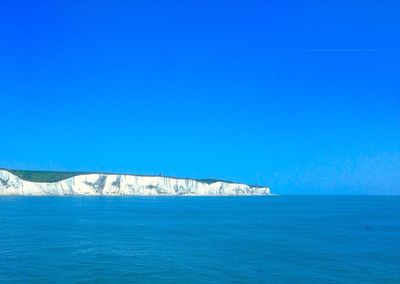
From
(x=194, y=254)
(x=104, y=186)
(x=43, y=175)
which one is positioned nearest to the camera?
(x=194, y=254)

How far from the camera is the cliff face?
119 meters

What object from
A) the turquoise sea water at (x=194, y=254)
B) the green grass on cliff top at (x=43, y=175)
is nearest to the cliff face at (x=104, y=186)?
the green grass on cliff top at (x=43, y=175)

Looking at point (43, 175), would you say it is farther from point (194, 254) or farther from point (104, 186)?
point (194, 254)

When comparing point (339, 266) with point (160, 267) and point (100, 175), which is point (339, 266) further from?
point (100, 175)

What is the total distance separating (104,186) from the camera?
13212cm

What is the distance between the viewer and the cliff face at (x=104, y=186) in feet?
389

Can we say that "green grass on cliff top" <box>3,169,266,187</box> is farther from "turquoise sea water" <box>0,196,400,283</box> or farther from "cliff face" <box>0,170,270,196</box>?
"turquoise sea water" <box>0,196,400,283</box>

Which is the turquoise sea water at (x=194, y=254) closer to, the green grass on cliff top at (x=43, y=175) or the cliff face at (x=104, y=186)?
the cliff face at (x=104, y=186)

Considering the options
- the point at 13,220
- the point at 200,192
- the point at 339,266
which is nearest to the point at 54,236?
the point at 13,220

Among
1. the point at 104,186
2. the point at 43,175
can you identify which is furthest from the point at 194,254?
the point at 43,175

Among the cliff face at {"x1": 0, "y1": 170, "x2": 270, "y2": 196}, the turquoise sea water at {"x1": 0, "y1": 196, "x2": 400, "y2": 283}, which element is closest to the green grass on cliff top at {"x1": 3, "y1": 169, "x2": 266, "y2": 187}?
the cliff face at {"x1": 0, "y1": 170, "x2": 270, "y2": 196}

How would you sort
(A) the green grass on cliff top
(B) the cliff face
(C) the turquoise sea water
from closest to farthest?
1. (C) the turquoise sea water
2. (B) the cliff face
3. (A) the green grass on cliff top

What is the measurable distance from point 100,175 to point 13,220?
77.4m

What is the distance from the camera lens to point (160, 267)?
26906mm
